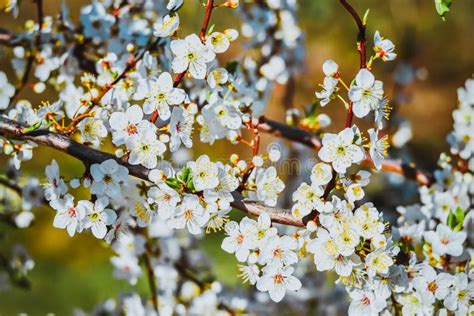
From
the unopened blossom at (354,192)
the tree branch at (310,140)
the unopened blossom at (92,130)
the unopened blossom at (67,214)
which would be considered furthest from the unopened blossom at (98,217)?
the tree branch at (310,140)

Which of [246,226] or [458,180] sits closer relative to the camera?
[246,226]

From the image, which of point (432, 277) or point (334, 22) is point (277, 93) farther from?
point (432, 277)

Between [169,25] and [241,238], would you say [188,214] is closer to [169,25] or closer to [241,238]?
[241,238]

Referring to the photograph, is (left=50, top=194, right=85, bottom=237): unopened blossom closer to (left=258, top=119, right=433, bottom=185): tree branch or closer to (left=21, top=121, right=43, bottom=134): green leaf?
(left=21, top=121, right=43, bottom=134): green leaf

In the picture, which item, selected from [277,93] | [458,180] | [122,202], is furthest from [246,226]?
[277,93]

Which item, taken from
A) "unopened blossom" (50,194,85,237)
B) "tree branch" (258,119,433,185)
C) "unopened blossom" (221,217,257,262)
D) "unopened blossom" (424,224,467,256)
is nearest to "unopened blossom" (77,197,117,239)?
"unopened blossom" (50,194,85,237)
